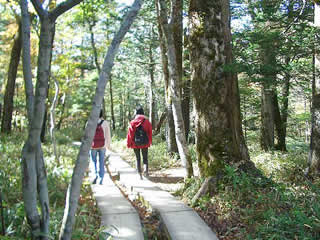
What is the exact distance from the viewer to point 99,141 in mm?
6844

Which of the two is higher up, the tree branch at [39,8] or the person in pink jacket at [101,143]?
the tree branch at [39,8]

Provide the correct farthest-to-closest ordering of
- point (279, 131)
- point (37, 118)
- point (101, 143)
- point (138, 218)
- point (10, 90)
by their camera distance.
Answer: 1. point (10, 90)
2. point (279, 131)
3. point (101, 143)
4. point (138, 218)
5. point (37, 118)

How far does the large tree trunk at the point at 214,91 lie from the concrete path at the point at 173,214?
93 centimetres

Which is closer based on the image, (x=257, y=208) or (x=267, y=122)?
(x=257, y=208)

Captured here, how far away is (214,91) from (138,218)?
8.82 ft

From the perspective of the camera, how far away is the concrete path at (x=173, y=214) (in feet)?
13.1

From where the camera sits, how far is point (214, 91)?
543 cm

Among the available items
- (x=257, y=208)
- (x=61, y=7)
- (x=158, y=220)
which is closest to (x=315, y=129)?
(x=257, y=208)

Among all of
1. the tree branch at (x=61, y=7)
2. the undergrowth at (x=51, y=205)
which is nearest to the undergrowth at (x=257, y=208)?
the undergrowth at (x=51, y=205)

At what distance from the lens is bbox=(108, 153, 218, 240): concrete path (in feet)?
13.1

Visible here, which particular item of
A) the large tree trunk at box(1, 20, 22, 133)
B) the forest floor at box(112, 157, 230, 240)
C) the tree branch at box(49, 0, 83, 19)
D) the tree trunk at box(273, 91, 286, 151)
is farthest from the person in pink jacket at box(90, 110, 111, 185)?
the large tree trunk at box(1, 20, 22, 133)

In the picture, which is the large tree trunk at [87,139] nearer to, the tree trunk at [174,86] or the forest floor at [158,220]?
the forest floor at [158,220]

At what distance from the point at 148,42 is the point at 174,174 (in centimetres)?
956

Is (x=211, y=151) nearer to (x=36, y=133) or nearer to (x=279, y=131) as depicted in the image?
(x=36, y=133)
